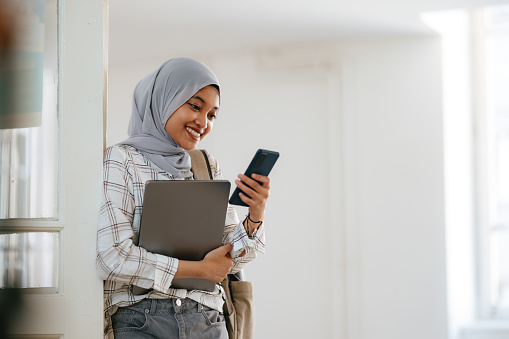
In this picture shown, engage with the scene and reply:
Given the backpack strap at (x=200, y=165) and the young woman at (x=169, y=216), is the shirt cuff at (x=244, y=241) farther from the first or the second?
the backpack strap at (x=200, y=165)

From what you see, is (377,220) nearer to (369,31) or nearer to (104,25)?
(369,31)

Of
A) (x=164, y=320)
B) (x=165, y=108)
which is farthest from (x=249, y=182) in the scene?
(x=164, y=320)

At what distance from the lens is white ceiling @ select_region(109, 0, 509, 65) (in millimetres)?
3133

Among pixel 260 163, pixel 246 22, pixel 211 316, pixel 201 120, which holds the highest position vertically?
pixel 246 22

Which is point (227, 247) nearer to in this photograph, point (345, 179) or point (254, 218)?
point (254, 218)

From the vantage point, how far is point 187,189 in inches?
57.3

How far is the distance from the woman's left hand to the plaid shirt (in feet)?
0.21

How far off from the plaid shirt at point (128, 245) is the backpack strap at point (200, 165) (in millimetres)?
124

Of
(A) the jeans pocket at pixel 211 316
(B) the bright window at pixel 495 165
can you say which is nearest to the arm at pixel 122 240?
(A) the jeans pocket at pixel 211 316

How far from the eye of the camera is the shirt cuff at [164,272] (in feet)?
4.56

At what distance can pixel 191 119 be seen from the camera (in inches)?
61.7

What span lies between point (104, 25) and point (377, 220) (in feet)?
8.24

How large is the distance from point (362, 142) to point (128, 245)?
259cm

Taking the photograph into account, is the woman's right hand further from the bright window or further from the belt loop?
the bright window
